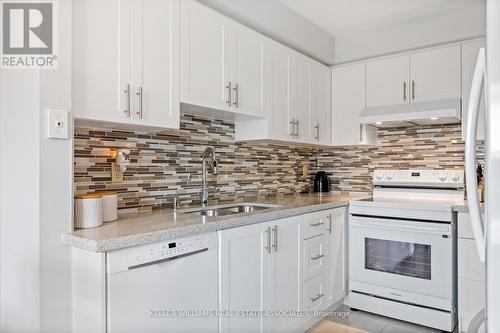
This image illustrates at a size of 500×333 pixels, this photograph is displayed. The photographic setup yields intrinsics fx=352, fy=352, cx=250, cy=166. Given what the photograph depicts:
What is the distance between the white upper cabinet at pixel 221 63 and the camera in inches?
80.5

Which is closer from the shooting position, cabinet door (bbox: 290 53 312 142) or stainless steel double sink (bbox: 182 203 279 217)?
stainless steel double sink (bbox: 182 203 279 217)

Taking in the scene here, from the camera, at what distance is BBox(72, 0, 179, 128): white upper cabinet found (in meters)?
1.56

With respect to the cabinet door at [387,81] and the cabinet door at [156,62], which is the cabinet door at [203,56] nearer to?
the cabinet door at [156,62]

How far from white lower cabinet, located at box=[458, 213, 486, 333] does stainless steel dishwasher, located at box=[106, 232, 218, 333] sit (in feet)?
5.87

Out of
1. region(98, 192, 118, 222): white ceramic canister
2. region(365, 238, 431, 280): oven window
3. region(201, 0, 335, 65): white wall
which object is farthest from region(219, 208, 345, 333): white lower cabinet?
region(201, 0, 335, 65): white wall

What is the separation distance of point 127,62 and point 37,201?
2.52 ft

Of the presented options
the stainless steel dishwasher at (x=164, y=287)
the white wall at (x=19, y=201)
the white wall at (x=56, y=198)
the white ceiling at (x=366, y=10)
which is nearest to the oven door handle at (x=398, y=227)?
the stainless steel dishwasher at (x=164, y=287)

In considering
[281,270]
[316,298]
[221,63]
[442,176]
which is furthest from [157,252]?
[442,176]

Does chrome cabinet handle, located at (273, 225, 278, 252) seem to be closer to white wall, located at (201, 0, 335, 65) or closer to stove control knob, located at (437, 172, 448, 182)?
white wall, located at (201, 0, 335, 65)

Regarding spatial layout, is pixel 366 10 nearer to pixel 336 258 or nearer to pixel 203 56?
pixel 203 56

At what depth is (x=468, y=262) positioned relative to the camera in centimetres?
244

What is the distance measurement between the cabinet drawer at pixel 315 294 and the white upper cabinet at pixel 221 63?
50.1 inches

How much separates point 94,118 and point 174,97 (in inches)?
19.1

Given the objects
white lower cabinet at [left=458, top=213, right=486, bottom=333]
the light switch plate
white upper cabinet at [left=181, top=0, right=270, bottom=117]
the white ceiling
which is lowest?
white lower cabinet at [left=458, top=213, right=486, bottom=333]
